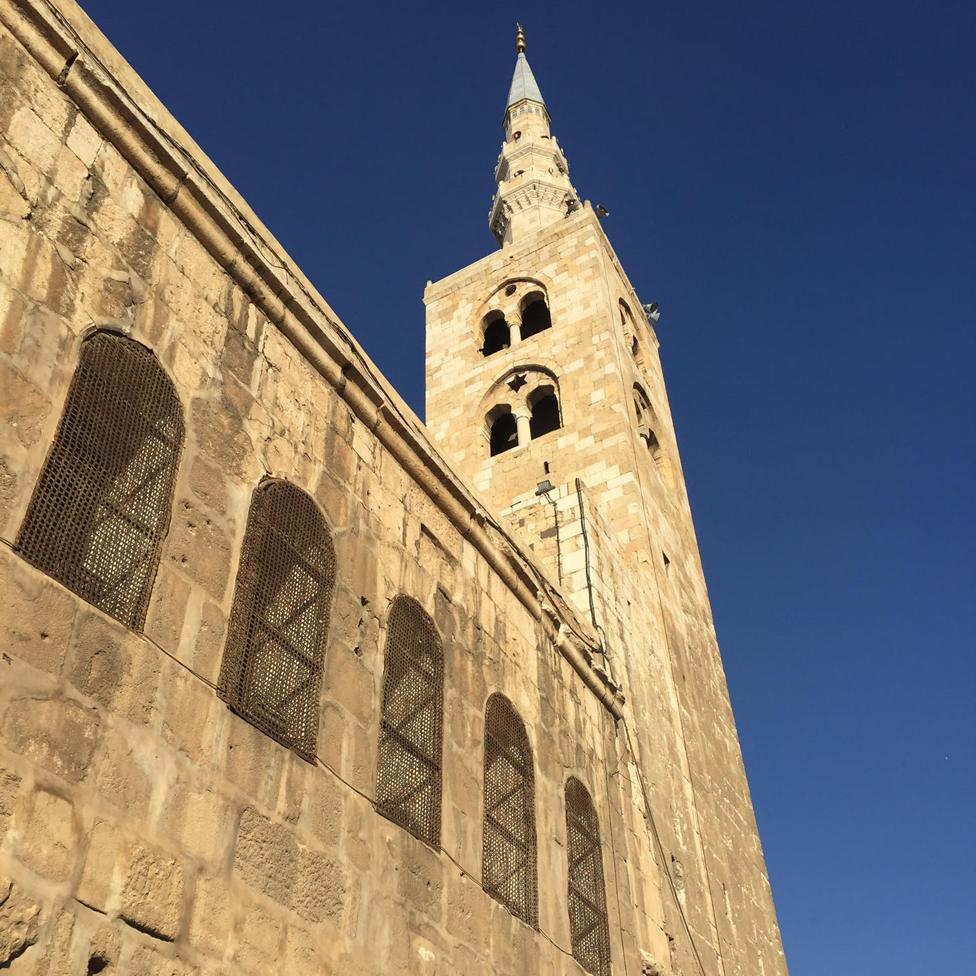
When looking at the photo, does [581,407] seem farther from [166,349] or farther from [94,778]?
[94,778]

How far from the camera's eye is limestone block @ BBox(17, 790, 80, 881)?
112 inches

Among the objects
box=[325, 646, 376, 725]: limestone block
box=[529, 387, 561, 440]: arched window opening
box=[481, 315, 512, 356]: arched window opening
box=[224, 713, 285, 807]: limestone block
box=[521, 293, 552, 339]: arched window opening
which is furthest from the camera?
box=[481, 315, 512, 356]: arched window opening

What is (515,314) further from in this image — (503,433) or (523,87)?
(523,87)

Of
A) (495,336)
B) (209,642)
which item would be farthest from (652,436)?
(209,642)

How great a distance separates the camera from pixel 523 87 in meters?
25.8

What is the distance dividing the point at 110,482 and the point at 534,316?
12.8 m

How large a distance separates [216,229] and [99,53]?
85cm

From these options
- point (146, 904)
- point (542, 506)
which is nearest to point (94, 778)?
point (146, 904)

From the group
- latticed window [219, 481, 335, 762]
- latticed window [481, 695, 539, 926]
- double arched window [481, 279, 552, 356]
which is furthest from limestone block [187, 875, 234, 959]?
double arched window [481, 279, 552, 356]

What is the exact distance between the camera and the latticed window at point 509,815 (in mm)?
5406

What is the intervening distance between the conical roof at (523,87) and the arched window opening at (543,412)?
1312 cm

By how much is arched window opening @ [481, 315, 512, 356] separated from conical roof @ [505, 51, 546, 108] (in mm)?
10962

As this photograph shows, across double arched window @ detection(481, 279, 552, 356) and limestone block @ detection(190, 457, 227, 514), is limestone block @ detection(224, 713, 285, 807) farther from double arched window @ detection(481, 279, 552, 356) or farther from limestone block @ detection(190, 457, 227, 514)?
double arched window @ detection(481, 279, 552, 356)

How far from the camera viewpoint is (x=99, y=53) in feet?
14.3
